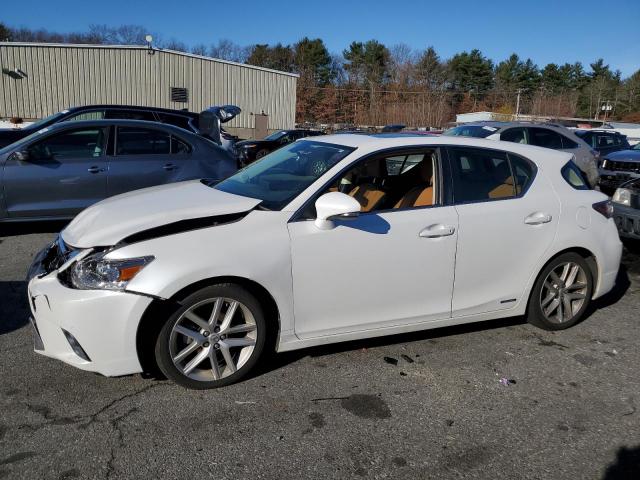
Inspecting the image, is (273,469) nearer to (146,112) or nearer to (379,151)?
(379,151)

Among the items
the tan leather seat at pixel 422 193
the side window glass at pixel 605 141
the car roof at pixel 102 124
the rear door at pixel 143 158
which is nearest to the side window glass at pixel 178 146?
the rear door at pixel 143 158

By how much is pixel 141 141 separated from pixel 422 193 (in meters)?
4.78

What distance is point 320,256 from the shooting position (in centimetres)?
334

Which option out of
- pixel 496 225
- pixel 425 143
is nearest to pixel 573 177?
pixel 496 225

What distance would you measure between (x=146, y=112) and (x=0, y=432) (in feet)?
29.3

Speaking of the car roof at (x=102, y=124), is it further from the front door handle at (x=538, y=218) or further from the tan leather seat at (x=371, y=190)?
the front door handle at (x=538, y=218)

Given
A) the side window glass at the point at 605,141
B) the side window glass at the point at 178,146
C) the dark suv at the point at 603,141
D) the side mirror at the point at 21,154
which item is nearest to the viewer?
the side mirror at the point at 21,154

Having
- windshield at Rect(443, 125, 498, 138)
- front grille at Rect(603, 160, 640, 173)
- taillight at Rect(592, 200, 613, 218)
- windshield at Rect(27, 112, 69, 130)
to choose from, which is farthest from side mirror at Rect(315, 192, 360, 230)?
front grille at Rect(603, 160, 640, 173)

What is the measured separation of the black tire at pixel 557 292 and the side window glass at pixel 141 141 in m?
5.30

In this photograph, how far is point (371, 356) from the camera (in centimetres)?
380

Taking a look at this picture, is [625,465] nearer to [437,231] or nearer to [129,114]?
[437,231]

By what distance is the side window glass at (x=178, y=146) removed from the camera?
24.8ft

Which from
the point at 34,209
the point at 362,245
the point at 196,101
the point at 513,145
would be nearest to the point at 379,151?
the point at 362,245

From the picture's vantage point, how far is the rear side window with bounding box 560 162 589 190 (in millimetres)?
4312
